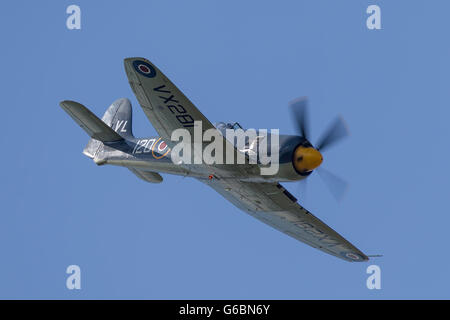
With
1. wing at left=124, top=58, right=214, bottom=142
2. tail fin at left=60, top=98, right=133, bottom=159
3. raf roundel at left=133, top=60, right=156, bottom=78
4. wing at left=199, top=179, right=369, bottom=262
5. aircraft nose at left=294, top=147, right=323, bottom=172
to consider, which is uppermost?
tail fin at left=60, top=98, right=133, bottom=159

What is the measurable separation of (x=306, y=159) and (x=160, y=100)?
11.9 feet

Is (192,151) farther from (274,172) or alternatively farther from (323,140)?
(323,140)

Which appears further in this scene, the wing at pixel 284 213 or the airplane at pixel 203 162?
the wing at pixel 284 213

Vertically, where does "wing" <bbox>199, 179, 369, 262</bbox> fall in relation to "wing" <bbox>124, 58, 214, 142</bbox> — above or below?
below

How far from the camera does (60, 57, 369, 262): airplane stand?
599 inches

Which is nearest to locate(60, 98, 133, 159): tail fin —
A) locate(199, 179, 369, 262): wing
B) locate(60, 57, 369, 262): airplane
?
locate(60, 57, 369, 262): airplane

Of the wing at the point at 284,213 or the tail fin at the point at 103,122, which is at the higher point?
the tail fin at the point at 103,122

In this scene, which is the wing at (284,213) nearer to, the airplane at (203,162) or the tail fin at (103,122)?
the airplane at (203,162)

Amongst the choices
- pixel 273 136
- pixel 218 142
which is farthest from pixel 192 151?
pixel 273 136

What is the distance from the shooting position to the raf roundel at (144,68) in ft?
47.3

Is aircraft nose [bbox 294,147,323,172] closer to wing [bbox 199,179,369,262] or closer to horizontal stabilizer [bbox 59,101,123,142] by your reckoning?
wing [bbox 199,179,369,262]

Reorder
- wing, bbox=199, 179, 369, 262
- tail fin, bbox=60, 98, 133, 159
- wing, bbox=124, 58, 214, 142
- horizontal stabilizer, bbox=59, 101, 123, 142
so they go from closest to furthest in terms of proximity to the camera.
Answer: wing, bbox=124, 58, 214, 142 → wing, bbox=199, 179, 369, 262 → horizontal stabilizer, bbox=59, 101, 123, 142 → tail fin, bbox=60, 98, 133, 159

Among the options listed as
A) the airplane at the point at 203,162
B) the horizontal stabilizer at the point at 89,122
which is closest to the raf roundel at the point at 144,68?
the airplane at the point at 203,162

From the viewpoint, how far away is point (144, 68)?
14539mm
